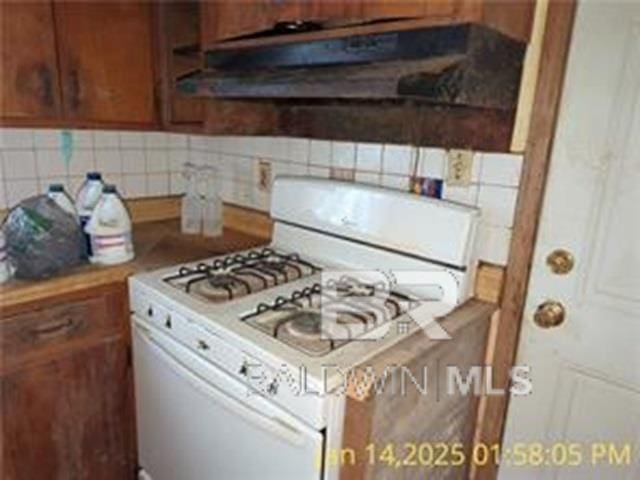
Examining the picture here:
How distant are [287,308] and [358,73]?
0.55 m

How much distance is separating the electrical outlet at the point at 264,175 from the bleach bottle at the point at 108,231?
513 millimetres

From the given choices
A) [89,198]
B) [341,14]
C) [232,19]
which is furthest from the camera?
[89,198]

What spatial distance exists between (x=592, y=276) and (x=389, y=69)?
69cm

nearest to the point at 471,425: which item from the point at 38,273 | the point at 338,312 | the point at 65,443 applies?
the point at 338,312

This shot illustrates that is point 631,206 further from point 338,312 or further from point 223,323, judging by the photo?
point 223,323

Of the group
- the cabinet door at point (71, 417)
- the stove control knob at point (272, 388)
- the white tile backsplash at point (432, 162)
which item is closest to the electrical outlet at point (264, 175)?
the white tile backsplash at point (432, 162)

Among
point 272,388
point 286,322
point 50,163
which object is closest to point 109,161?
point 50,163

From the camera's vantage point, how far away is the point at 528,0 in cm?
102

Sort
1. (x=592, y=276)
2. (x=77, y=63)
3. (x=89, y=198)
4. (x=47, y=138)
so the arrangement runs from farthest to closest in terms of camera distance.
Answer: (x=47, y=138), (x=89, y=198), (x=77, y=63), (x=592, y=276)

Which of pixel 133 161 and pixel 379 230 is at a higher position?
pixel 133 161

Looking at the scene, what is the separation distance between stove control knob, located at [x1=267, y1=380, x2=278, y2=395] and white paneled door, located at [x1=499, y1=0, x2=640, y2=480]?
69cm

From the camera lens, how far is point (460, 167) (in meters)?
1.24

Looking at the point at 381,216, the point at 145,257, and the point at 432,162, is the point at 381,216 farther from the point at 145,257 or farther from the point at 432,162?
the point at 145,257

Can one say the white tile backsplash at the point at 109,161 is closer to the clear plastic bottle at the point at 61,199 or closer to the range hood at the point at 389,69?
the clear plastic bottle at the point at 61,199
